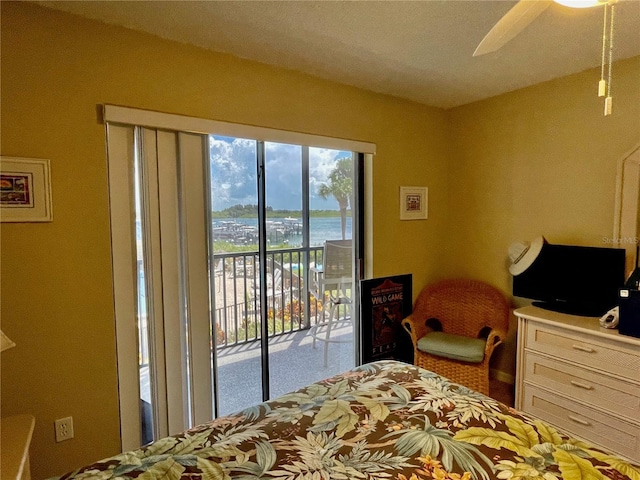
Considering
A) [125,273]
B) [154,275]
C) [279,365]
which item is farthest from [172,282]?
[279,365]

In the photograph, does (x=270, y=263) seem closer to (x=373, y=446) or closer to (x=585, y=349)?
(x=373, y=446)

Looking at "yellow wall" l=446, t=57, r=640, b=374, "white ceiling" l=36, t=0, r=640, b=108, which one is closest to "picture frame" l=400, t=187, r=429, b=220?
"yellow wall" l=446, t=57, r=640, b=374

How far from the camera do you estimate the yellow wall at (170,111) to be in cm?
177

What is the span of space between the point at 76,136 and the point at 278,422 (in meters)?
1.70

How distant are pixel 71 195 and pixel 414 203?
8.43 ft

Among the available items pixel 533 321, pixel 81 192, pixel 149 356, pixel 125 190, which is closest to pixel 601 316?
pixel 533 321

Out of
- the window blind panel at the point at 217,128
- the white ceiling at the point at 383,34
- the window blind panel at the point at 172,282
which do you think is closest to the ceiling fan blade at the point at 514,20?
the white ceiling at the point at 383,34

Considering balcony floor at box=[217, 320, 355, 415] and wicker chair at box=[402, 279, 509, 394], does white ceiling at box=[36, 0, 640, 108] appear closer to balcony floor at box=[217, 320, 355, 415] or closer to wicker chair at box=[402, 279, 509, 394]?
wicker chair at box=[402, 279, 509, 394]

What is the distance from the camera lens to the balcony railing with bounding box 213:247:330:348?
102 inches

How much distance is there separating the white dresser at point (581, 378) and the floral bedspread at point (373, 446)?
1082mm

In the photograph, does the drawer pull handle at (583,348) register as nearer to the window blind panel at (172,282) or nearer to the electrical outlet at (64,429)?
the window blind panel at (172,282)

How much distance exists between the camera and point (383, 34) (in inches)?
78.4

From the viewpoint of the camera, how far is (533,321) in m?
2.48

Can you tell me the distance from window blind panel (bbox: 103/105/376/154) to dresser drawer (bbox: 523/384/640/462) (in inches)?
85.2
